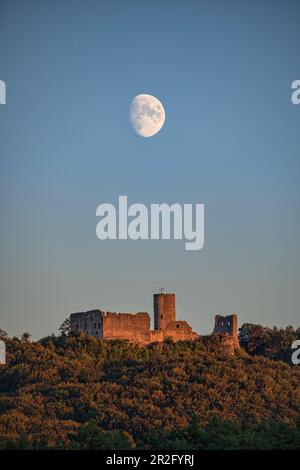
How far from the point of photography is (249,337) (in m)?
63.0

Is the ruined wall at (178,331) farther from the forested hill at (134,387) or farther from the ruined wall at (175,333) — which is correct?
the forested hill at (134,387)

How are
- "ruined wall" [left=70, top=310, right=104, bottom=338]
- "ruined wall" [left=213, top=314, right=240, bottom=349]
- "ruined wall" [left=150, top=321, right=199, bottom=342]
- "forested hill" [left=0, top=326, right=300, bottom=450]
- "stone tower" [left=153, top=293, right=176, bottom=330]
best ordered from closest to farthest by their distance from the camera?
"forested hill" [left=0, top=326, right=300, bottom=450], "ruined wall" [left=70, top=310, right=104, bottom=338], "ruined wall" [left=150, top=321, right=199, bottom=342], "stone tower" [left=153, top=293, right=176, bottom=330], "ruined wall" [left=213, top=314, right=240, bottom=349]

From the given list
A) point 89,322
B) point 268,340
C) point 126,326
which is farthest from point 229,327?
point 89,322

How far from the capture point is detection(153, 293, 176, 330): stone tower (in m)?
60.0

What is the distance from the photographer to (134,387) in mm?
51375

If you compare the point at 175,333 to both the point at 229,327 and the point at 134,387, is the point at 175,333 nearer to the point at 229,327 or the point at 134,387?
the point at 229,327

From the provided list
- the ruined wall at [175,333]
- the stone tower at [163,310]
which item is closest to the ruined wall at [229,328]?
the ruined wall at [175,333]

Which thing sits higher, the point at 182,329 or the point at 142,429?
the point at 182,329

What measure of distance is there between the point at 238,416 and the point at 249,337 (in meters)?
15.3

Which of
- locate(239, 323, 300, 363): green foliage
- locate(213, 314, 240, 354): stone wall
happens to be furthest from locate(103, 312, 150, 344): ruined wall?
locate(239, 323, 300, 363): green foliage

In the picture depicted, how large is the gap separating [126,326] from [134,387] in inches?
281

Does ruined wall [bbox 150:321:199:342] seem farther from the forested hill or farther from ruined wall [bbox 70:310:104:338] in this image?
ruined wall [bbox 70:310:104:338]

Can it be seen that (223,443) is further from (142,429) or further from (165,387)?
(165,387)
